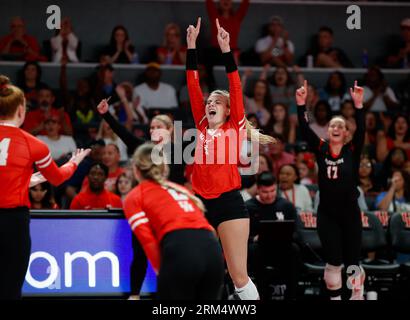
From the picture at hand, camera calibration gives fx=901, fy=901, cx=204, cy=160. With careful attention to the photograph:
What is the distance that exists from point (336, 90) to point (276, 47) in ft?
3.57

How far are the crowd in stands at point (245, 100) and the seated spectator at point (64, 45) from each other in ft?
0.04

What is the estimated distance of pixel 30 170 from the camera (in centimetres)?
592

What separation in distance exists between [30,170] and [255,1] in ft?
24.6

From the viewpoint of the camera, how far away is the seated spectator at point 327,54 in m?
12.4

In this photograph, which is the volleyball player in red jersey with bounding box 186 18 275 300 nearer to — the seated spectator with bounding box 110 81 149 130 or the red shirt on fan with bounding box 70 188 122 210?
the red shirt on fan with bounding box 70 188 122 210

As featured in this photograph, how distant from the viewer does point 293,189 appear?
9852mm

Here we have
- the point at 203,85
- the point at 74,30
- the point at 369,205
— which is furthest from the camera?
the point at 74,30

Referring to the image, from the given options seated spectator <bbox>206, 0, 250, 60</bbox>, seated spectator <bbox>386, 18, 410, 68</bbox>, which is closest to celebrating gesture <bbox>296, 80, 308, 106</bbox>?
seated spectator <bbox>206, 0, 250, 60</bbox>

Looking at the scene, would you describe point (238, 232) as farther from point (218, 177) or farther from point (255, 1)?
point (255, 1)

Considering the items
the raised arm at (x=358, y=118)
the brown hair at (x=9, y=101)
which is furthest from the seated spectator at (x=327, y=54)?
the brown hair at (x=9, y=101)

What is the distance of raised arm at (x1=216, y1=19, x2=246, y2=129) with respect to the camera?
6.82 metres

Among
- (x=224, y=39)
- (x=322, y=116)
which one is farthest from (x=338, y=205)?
(x=322, y=116)

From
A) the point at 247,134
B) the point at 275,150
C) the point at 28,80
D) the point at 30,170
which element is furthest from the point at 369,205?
the point at 30,170

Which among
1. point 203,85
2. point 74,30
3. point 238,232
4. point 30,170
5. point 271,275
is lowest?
point 271,275
